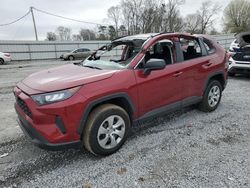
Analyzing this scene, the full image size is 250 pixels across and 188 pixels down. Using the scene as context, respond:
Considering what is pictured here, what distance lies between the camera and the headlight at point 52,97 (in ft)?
8.76

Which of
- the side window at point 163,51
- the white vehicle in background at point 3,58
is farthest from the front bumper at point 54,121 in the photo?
the white vehicle in background at point 3,58

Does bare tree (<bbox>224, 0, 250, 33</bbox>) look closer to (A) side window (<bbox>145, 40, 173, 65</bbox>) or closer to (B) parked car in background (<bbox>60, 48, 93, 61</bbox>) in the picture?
(B) parked car in background (<bbox>60, 48, 93, 61</bbox>)

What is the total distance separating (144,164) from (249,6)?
224 feet

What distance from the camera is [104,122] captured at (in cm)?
305

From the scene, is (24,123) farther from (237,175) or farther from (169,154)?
(237,175)

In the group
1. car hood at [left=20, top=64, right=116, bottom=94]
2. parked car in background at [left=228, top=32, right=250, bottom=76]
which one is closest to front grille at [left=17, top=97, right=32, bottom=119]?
car hood at [left=20, top=64, right=116, bottom=94]

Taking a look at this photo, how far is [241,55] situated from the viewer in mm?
7715

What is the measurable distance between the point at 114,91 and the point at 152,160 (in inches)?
43.1

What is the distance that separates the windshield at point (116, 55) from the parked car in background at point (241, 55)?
5.21m

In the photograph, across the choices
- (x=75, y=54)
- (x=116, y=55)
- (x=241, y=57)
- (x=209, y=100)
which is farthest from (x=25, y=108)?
(x=75, y=54)

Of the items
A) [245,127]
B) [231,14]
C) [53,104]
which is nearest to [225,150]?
[245,127]

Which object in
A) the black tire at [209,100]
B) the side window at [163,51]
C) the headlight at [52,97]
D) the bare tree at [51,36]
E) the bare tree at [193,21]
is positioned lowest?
the black tire at [209,100]

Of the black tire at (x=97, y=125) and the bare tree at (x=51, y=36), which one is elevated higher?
the bare tree at (x=51, y=36)

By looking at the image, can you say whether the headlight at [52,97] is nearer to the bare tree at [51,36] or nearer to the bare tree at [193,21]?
the bare tree at [51,36]
